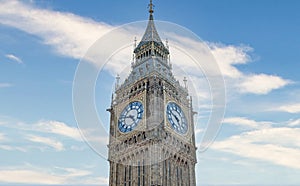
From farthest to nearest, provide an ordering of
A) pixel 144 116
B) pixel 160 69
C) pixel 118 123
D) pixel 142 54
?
pixel 142 54
pixel 160 69
pixel 118 123
pixel 144 116

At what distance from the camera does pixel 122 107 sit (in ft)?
195

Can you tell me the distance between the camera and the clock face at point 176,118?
185 ft

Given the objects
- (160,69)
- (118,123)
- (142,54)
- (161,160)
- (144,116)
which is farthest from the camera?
(142,54)

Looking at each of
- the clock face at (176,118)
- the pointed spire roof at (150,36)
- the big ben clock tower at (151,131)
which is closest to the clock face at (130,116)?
the big ben clock tower at (151,131)

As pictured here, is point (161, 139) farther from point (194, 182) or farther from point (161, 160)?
point (194, 182)

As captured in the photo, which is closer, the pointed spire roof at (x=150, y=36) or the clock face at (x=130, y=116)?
the clock face at (x=130, y=116)

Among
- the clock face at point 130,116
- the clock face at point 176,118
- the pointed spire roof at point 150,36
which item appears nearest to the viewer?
the clock face at point 130,116

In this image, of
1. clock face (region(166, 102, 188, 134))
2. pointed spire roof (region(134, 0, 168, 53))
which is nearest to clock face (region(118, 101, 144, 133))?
clock face (region(166, 102, 188, 134))

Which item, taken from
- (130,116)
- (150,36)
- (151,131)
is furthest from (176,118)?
(150,36)

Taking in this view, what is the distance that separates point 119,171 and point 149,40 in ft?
80.4

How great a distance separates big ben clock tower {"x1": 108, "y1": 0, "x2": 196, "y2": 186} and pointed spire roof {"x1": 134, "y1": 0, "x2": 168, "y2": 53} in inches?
182

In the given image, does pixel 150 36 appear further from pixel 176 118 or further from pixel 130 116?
pixel 176 118

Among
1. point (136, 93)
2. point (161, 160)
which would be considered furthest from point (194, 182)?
point (136, 93)

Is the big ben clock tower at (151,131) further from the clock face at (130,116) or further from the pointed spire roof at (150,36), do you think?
the pointed spire roof at (150,36)
